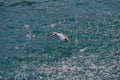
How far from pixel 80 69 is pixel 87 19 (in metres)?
2.53

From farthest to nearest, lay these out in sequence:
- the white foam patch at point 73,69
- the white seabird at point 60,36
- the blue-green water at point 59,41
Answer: the white seabird at point 60,36 → the blue-green water at point 59,41 → the white foam patch at point 73,69

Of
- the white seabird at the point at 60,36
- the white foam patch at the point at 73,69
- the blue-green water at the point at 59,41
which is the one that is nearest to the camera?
the white foam patch at the point at 73,69

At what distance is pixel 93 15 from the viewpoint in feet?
28.3

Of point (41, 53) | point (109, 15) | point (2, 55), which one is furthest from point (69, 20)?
point (2, 55)

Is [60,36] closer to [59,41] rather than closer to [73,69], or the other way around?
[59,41]

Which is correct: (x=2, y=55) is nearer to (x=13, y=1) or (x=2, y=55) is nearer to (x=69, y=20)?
(x=69, y=20)

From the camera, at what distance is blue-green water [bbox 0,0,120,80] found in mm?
6098

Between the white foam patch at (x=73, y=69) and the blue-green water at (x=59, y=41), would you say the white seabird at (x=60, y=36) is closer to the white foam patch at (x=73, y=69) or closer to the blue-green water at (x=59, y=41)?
the blue-green water at (x=59, y=41)

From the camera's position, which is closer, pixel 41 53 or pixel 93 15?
pixel 41 53

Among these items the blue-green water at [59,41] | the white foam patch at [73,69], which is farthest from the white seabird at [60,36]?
the white foam patch at [73,69]

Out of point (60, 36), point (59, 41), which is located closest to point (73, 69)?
point (59, 41)

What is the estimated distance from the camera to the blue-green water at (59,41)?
6098mm

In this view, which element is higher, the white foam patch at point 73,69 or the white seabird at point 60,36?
the white seabird at point 60,36

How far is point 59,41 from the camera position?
7266mm
